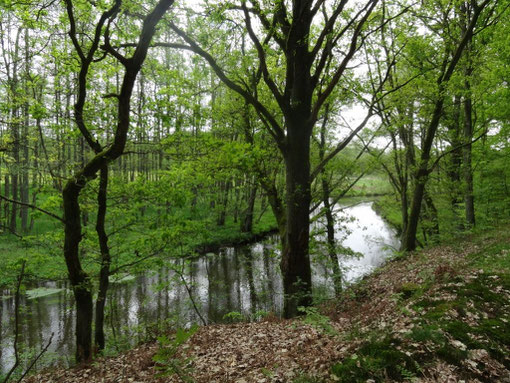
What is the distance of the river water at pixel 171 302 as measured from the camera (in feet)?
33.0

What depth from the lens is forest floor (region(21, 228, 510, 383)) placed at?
3.23 metres

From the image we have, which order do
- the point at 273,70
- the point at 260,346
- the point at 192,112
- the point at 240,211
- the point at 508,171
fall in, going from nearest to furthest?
the point at 260,346, the point at 192,112, the point at 273,70, the point at 508,171, the point at 240,211

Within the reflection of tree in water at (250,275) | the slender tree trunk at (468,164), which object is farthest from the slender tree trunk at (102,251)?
the slender tree trunk at (468,164)

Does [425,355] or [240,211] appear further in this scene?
[240,211]

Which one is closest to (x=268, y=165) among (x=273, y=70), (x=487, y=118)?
(x=273, y=70)

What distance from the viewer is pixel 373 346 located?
11.9ft

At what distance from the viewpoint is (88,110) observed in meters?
6.79

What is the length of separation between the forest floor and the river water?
2774 millimetres

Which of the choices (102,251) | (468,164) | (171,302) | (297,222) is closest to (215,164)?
(297,222)

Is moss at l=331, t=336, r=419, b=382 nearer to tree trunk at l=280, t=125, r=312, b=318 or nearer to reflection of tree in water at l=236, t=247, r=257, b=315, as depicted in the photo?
tree trunk at l=280, t=125, r=312, b=318

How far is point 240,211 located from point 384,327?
22.3 m

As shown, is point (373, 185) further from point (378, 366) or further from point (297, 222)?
point (378, 366)

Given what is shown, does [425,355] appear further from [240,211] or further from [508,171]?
[240,211]

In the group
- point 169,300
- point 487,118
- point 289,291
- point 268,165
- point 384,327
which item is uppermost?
point 487,118
